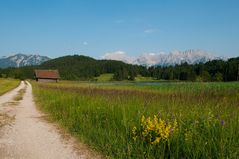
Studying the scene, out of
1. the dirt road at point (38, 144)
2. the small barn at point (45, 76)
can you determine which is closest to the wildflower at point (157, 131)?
the dirt road at point (38, 144)

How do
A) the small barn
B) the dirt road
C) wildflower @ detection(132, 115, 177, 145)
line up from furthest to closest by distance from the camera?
1. the small barn
2. the dirt road
3. wildflower @ detection(132, 115, 177, 145)

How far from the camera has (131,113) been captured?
7348mm

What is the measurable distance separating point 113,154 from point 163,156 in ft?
3.86

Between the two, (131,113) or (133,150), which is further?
(131,113)

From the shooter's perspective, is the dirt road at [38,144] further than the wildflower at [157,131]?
Yes

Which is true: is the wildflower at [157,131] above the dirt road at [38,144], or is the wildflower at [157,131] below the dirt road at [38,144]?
above

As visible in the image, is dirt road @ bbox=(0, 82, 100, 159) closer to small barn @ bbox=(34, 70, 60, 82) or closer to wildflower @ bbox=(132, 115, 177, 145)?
wildflower @ bbox=(132, 115, 177, 145)

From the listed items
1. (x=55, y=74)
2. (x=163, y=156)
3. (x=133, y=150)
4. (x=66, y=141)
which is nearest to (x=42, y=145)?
(x=66, y=141)

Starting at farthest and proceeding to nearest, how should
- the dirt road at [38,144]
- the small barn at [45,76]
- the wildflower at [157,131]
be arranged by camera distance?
the small barn at [45,76], the dirt road at [38,144], the wildflower at [157,131]

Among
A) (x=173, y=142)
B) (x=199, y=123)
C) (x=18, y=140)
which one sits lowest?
(x=18, y=140)

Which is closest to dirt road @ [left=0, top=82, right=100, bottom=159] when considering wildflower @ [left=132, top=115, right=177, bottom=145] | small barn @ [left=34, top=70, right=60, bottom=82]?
wildflower @ [left=132, top=115, right=177, bottom=145]

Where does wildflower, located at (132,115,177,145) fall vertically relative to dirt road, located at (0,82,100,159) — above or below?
above

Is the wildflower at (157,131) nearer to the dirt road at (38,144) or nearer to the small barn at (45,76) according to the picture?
the dirt road at (38,144)

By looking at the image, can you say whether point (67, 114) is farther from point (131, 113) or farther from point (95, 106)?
point (131, 113)
